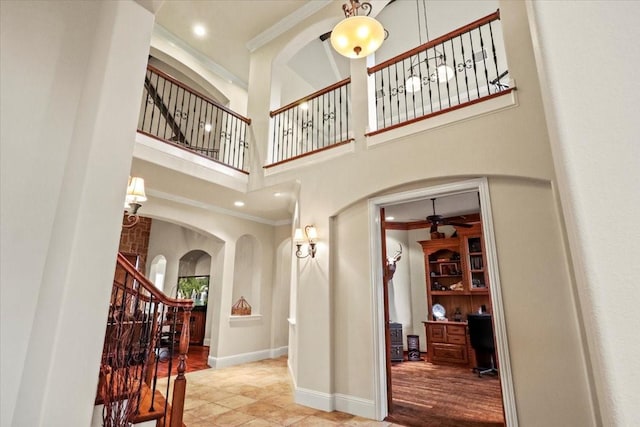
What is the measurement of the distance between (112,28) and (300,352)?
12.2ft

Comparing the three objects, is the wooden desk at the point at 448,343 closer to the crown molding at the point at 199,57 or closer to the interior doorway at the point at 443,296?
the interior doorway at the point at 443,296

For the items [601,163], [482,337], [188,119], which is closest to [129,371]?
[601,163]

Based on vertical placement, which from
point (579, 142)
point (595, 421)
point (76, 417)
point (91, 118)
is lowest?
point (595, 421)

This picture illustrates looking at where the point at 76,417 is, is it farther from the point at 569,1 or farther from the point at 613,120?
the point at 569,1

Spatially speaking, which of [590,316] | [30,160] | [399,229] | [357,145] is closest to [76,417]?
[30,160]

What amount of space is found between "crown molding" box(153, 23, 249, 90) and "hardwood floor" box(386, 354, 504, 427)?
6788 millimetres

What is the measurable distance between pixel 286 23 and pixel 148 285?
199 inches

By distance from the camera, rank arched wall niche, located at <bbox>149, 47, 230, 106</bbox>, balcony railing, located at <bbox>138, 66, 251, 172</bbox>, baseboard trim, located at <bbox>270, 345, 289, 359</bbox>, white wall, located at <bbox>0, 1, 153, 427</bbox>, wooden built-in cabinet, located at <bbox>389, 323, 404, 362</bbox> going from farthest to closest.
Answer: baseboard trim, located at <bbox>270, 345, 289, 359</bbox>
wooden built-in cabinet, located at <bbox>389, 323, 404, 362</bbox>
arched wall niche, located at <bbox>149, 47, 230, 106</bbox>
balcony railing, located at <bbox>138, 66, 251, 172</bbox>
white wall, located at <bbox>0, 1, 153, 427</bbox>

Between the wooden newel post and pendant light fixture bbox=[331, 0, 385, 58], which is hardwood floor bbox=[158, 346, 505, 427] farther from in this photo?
pendant light fixture bbox=[331, 0, 385, 58]

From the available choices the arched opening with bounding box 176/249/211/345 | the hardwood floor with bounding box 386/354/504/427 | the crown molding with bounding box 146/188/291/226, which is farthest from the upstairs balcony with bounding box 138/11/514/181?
the arched opening with bounding box 176/249/211/345

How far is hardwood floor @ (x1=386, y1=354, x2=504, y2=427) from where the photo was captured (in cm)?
338

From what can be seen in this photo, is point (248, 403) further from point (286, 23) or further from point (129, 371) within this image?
point (286, 23)

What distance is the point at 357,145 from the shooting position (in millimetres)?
4129

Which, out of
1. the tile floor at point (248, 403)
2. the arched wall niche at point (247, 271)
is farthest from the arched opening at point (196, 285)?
the tile floor at point (248, 403)
